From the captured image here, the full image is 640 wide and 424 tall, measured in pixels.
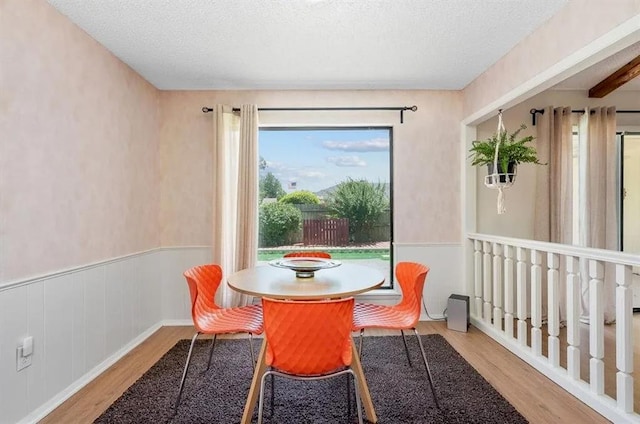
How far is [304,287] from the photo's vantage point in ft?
6.21

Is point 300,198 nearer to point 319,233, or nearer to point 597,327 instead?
point 319,233

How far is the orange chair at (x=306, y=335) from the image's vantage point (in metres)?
1.50

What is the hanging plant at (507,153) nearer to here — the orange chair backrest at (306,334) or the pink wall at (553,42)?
the pink wall at (553,42)

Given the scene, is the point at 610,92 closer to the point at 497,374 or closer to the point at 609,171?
the point at 609,171

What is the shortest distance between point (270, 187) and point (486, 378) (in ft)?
8.80

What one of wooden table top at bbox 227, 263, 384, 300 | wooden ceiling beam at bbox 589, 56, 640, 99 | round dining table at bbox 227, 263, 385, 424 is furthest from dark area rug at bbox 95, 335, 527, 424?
wooden ceiling beam at bbox 589, 56, 640, 99

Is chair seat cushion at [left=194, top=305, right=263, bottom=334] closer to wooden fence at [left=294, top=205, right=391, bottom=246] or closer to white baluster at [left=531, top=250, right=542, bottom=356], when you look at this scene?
wooden fence at [left=294, top=205, right=391, bottom=246]

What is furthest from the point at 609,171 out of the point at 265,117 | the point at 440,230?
the point at 265,117

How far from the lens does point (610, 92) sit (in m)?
3.58

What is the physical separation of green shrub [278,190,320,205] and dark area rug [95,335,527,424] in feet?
5.54

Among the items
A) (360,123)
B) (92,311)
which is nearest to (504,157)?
(360,123)

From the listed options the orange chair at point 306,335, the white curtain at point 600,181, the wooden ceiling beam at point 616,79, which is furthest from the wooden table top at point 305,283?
the wooden ceiling beam at point 616,79

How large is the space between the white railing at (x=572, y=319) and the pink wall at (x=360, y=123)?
60cm

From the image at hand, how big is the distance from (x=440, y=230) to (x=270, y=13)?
2.67 meters
